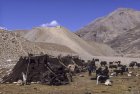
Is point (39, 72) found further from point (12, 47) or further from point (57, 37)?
point (57, 37)

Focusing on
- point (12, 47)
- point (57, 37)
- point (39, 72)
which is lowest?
point (39, 72)

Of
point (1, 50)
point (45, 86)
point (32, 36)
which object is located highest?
point (32, 36)

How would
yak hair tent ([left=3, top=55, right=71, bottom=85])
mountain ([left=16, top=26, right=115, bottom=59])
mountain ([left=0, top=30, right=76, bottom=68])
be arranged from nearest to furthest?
yak hair tent ([left=3, top=55, right=71, bottom=85]) < mountain ([left=0, top=30, right=76, bottom=68]) < mountain ([left=16, top=26, right=115, bottom=59])

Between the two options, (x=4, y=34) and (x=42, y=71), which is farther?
(x=4, y=34)

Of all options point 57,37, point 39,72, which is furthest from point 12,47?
point 57,37

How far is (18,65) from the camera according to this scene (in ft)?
128

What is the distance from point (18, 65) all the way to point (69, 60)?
13083 millimetres

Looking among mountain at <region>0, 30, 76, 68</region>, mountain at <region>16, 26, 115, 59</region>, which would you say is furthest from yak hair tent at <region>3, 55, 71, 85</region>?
mountain at <region>16, 26, 115, 59</region>

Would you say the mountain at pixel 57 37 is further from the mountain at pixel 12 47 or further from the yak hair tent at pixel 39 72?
the yak hair tent at pixel 39 72

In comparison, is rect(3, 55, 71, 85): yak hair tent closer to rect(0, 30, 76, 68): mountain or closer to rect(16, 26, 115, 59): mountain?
rect(0, 30, 76, 68): mountain

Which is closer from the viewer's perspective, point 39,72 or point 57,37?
point 39,72

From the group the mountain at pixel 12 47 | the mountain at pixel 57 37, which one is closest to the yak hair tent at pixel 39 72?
the mountain at pixel 12 47

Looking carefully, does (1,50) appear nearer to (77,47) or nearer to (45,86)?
(45,86)

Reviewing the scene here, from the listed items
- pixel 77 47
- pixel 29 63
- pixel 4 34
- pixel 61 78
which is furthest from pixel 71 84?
pixel 77 47
